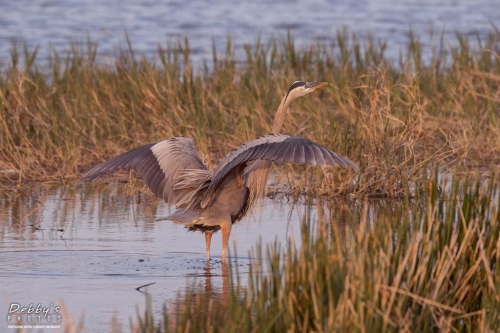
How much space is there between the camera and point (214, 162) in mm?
9461

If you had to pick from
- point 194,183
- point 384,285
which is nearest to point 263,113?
point 194,183

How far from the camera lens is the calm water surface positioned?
1816 cm

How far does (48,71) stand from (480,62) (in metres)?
4.77

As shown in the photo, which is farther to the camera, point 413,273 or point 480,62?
point 480,62

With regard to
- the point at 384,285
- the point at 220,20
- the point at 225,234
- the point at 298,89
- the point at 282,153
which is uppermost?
the point at 220,20

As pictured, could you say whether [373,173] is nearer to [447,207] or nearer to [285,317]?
[447,207]

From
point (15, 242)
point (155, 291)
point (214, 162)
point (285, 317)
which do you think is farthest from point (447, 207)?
point (214, 162)

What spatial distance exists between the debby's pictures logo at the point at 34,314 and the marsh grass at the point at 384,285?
0.82 meters

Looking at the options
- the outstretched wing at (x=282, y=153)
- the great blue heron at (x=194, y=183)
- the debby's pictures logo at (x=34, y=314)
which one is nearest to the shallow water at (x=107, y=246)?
the debby's pictures logo at (x=34, y=314)

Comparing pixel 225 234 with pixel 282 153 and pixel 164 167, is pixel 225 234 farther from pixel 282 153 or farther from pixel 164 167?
pixel 282 153

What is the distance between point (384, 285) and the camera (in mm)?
4285

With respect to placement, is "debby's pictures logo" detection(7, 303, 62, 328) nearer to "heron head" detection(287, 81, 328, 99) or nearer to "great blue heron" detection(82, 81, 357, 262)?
"great blue heron" detection(82, 81, 357, 262)

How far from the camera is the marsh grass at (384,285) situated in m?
4.24

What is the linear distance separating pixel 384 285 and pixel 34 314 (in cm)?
193
